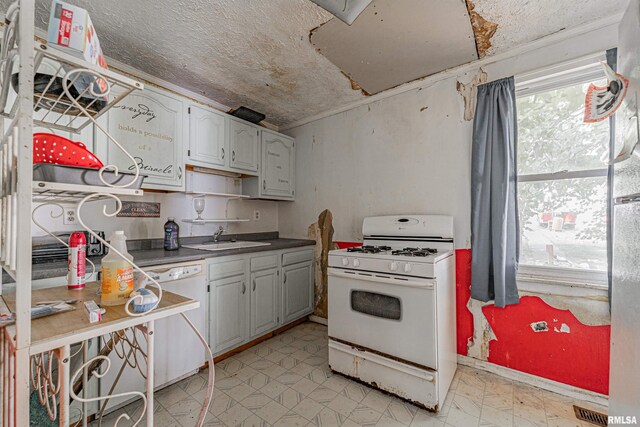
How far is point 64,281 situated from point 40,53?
47.3 inches

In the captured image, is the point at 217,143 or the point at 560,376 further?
the point at 217,143

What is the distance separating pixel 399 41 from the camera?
71.8 inches

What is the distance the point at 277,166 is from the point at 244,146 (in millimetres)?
472

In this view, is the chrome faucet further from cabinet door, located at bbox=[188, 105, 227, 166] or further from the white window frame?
the white window frame

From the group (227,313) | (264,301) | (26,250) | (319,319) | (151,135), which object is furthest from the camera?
(319,319)

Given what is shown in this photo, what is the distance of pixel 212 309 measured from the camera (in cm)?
206

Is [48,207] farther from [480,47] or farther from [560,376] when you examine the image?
[560,376]

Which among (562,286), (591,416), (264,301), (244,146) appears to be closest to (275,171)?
(244,146)

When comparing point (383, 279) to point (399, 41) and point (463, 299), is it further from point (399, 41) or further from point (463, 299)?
point (399, 41)

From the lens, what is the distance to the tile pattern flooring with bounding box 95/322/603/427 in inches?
60.3

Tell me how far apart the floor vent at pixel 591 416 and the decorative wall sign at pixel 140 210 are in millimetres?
3206

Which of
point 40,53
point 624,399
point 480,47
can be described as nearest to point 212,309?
point 40,53

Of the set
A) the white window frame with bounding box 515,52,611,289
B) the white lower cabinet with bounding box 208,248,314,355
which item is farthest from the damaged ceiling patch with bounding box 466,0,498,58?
the white lower cabinet with bounding box 208,248,314,355

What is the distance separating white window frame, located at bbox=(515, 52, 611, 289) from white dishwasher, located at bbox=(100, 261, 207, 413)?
2.27 meters
